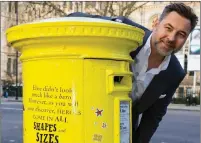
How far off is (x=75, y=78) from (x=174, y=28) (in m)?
0.59

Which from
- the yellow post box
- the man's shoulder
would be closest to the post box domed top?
the yellow post box

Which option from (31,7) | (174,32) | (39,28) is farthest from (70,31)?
(31,7)

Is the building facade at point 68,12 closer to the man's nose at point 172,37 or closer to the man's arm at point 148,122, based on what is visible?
the man's arm at point 148,122

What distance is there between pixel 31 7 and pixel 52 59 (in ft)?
82.8

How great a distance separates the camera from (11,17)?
38688mm

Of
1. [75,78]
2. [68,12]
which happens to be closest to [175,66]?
[75,78]

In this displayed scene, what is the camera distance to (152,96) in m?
2.38

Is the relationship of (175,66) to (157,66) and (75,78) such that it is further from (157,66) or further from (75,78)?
(75,78)

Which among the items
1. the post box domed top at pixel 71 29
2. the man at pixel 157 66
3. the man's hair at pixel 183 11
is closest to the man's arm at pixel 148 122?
the man at pixel 157 66

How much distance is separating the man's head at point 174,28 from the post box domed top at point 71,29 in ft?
0.95

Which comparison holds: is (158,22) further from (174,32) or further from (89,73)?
(89,73)

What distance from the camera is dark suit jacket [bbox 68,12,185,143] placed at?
2.34 meters

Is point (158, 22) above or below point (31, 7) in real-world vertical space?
below

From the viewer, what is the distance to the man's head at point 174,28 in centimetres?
212
